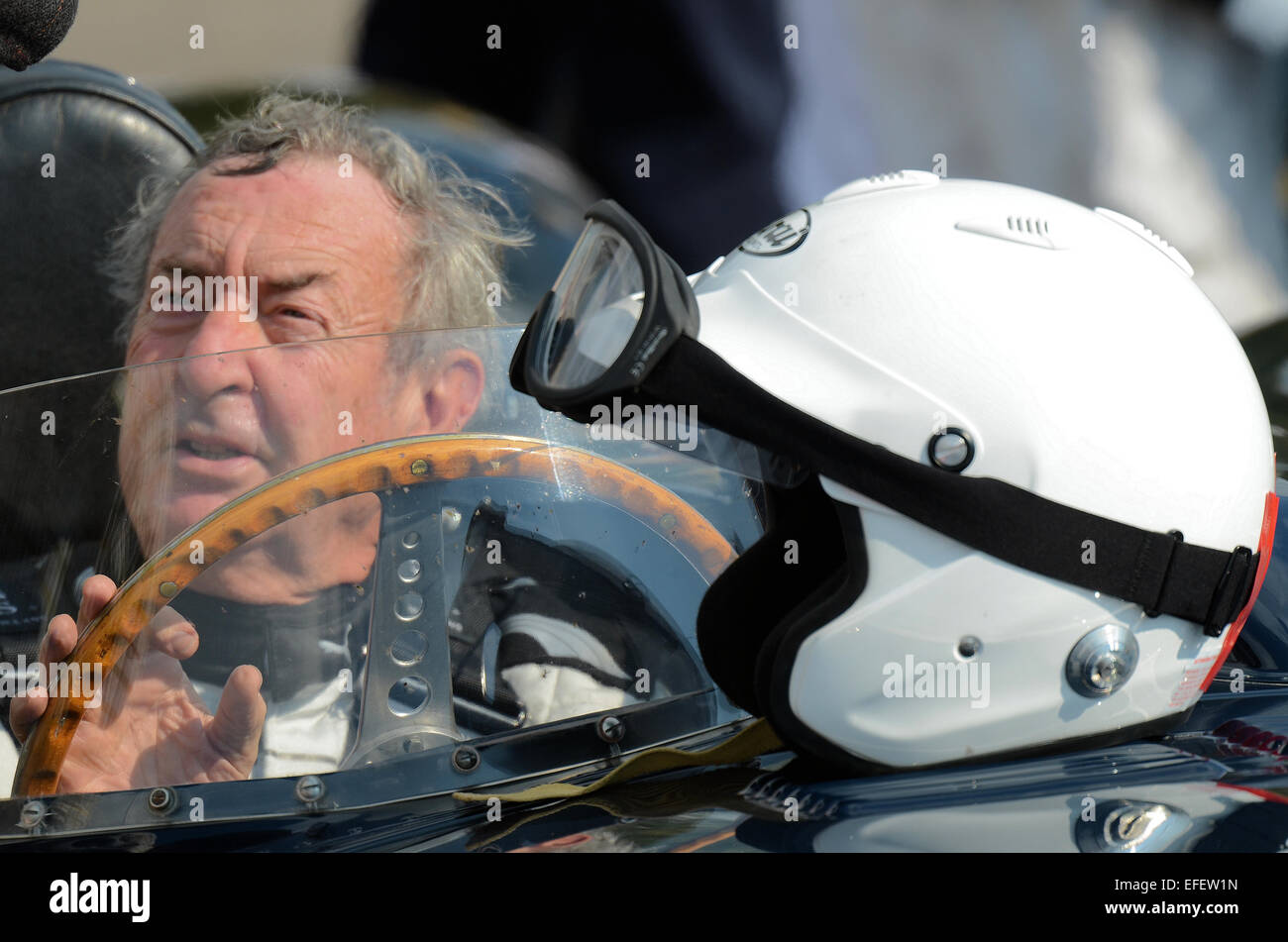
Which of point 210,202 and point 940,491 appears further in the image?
point 210,202

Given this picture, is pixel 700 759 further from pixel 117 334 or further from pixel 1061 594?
pixel 117 334

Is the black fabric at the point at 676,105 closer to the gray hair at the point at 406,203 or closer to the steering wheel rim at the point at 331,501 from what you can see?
the gray hair at the point at 406,203

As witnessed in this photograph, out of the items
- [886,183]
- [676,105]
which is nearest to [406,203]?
[886,183]

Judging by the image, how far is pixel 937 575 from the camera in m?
1.23

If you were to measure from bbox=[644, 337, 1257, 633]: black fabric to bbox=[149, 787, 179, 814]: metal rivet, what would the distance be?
1.78 ft

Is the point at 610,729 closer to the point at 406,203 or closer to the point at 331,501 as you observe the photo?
the point at 331,501

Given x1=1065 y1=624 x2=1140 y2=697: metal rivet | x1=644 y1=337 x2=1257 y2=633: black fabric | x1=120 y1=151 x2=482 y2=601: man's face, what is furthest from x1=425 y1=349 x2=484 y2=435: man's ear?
x1=1065 y1=624 x2=1140 y2=697: metal rivet

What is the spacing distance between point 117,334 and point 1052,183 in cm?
388

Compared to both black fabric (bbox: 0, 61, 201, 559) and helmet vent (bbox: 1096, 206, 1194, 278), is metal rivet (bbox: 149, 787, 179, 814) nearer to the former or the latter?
helmet vent (bbox: 1096, 206, 1194, 278)

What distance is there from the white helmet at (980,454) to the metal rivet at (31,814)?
57 centimetres

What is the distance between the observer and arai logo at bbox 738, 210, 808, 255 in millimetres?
1332

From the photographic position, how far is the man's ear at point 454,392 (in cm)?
132
